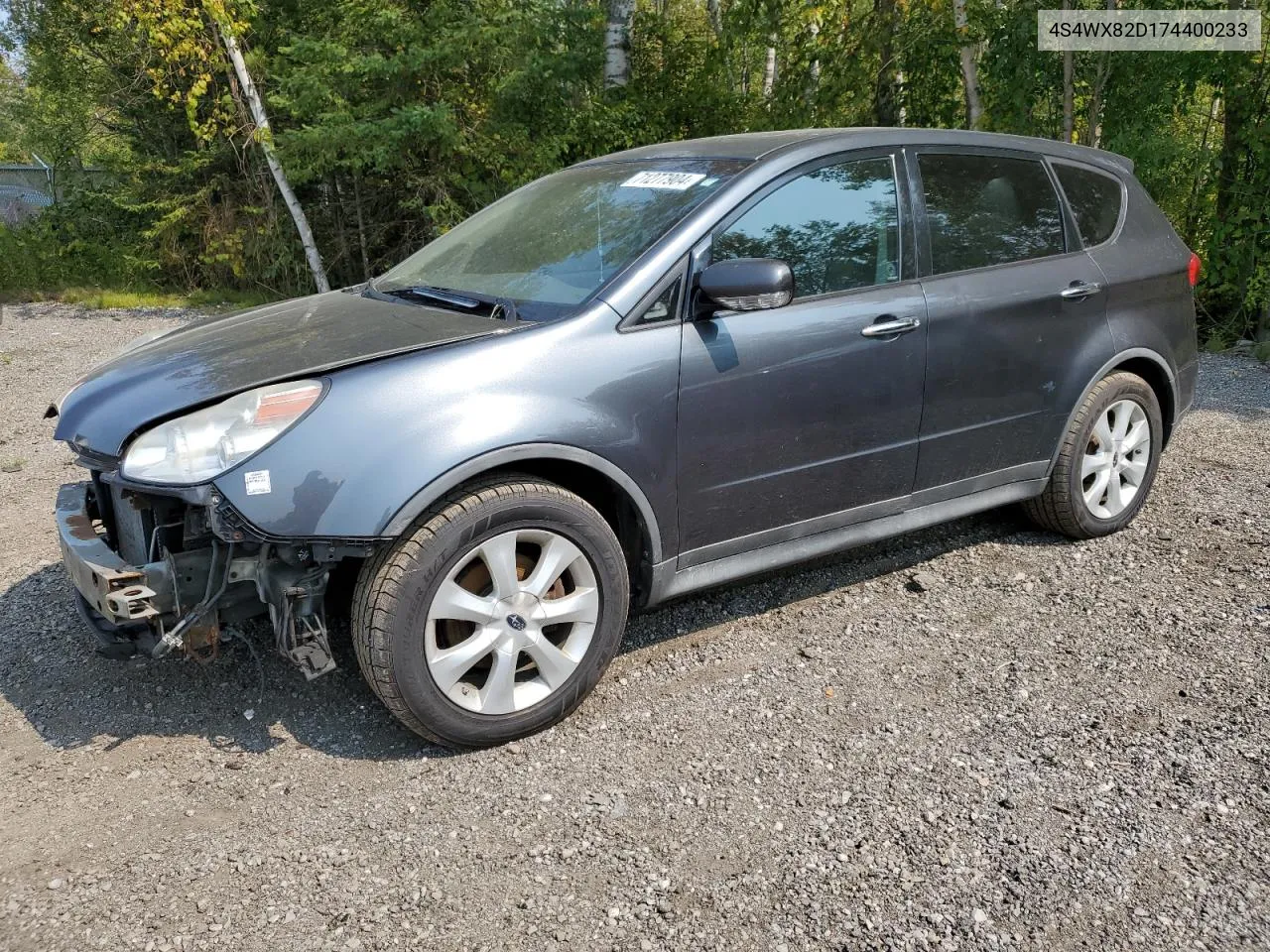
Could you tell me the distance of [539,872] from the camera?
254cm

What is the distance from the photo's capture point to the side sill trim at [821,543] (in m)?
3.37

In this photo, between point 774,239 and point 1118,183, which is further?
point 1118,183

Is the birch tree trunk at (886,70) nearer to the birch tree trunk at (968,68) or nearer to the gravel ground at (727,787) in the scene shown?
the birch tree trunk at (968,68)

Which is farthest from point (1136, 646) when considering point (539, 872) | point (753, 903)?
point (539, 872)

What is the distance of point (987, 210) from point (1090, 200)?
0.71 metres

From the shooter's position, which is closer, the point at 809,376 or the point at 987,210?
the point at 809,376

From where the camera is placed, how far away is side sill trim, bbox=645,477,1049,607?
337 cm

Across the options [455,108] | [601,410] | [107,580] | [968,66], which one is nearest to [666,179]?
[601,410]

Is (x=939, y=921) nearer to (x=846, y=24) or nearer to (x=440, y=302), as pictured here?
(x=440, y=302)

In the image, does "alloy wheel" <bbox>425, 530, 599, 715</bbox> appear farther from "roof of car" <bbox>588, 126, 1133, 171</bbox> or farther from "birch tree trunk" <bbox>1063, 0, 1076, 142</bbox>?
"birch tree trunk" <bbox>1063, 0, 1076, 142</bbox>

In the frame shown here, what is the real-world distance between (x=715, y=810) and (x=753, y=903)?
0.37m

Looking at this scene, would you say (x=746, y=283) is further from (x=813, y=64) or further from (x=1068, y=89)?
(x=813, y=64)

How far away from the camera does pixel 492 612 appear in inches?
117

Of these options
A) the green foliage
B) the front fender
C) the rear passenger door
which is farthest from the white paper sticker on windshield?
the green foliage
